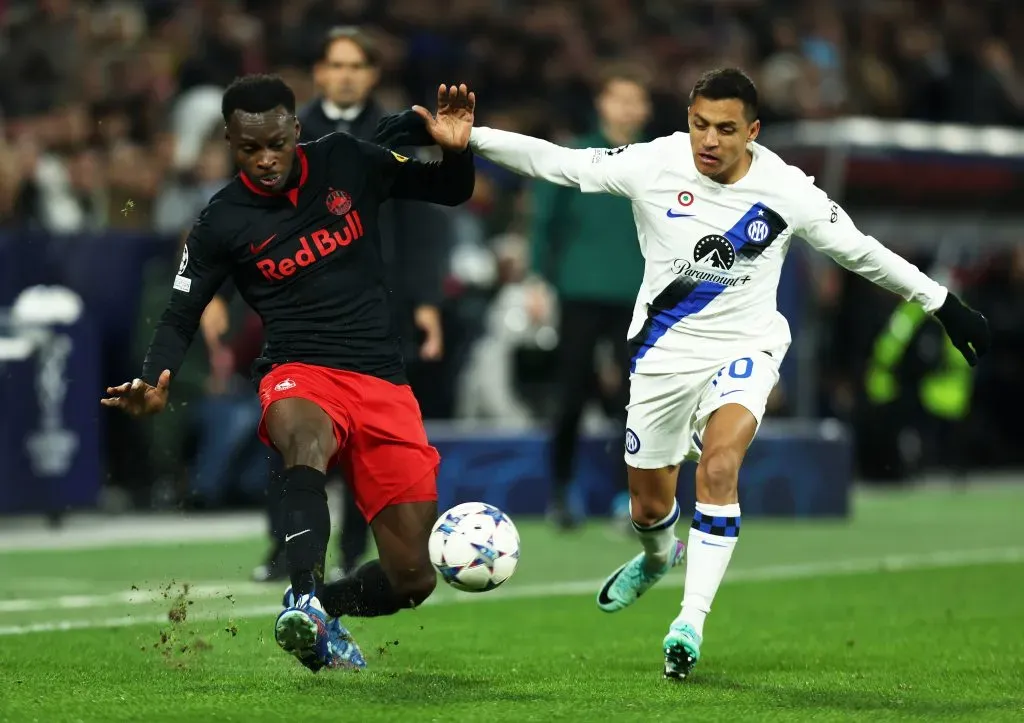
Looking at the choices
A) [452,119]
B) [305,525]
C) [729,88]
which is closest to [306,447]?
[305,525]

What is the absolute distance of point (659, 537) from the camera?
7770 mm

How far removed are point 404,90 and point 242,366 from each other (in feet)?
15.9

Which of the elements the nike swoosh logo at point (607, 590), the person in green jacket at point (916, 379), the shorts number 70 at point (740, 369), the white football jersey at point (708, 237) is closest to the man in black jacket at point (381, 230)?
the nike swoosh logo at point (607, 590)

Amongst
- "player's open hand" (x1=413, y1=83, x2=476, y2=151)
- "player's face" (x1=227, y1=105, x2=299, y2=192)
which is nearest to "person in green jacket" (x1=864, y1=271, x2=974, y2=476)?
"player's open hand" (x1=413, y1=83, x2=476, y2=151)

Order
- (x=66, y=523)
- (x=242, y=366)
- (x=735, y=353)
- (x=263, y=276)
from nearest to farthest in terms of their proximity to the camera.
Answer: (x=263, y=276), (x=735, y=353), (x=66, y=523), (x=242, y=366)

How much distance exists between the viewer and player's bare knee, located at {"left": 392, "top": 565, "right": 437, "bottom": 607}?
262 inches

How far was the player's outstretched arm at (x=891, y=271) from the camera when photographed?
700 centimetres

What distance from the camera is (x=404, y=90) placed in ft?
59.9

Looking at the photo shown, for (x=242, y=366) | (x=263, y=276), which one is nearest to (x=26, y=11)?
(x=242, y=366)

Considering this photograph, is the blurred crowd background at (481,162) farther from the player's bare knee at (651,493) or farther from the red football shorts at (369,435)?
the red football shorts at (369,435)

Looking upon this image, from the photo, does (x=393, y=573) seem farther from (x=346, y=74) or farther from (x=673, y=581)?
(x=673, y=581)

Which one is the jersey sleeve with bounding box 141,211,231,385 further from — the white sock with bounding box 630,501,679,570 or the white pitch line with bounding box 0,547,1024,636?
the white sock with bounding box 630,501,679,570

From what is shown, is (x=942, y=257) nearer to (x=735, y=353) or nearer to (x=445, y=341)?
(x=445, y=341)

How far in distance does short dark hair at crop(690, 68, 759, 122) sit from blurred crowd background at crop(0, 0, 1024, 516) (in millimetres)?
2927
